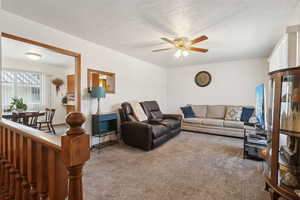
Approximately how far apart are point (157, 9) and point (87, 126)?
269cm

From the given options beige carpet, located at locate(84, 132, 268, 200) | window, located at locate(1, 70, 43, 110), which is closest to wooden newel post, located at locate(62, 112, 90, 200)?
beige carpet, located at locate(84, 132, 268, 200)

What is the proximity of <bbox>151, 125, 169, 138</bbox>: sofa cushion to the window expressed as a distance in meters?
4.80

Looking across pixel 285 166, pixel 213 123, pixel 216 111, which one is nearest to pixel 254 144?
pixel 285 166

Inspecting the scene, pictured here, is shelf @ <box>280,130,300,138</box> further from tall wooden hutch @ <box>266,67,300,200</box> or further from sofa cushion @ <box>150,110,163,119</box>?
sofa cushion @ <box>150,110,163,119</box>

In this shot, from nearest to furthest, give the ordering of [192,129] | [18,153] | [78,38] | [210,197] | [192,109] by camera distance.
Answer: [18,153] → [210,197] → [78,38] → [192,129] → [192,109]

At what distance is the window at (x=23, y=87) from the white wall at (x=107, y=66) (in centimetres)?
351

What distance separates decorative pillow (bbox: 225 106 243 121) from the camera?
4.28 metres

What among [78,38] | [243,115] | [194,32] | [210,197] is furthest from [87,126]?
[243,115]

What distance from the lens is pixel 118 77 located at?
12.8 ft

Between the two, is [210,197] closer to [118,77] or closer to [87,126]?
[87,126]

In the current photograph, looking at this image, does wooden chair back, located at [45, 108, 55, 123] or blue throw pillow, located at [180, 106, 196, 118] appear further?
blue throw pillow, located at [180, 106, 196, 118]

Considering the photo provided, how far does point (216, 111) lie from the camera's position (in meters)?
4.80

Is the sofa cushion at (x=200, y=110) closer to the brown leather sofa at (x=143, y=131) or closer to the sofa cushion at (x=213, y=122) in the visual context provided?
the sofa cushion at (x=213, y=122)

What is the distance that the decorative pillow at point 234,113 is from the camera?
4277 millimetres
